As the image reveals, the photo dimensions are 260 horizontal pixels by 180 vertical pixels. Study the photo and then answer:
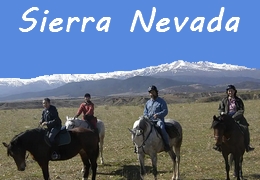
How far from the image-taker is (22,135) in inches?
500

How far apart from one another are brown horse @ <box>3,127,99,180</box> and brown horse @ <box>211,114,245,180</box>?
14.2 feet

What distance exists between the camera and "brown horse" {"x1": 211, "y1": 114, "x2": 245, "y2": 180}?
1256 centimetres

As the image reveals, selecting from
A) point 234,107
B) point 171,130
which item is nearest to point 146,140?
point 171,130

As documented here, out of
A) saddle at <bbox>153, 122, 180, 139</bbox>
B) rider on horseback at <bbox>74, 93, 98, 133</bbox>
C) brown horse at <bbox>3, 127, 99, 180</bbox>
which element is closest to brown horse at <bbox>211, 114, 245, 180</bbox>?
saddle at <bbox>153, 122, 180, 139</bbox>

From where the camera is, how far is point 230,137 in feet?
42.6

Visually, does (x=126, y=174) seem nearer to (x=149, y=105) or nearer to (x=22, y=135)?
(x=149, y=105)

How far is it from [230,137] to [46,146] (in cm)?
592

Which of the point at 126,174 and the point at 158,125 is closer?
the point at 158,125

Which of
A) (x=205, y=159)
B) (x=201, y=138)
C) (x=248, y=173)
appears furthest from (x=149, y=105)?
(x=201, y=138)

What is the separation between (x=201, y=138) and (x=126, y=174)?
37.3 ft

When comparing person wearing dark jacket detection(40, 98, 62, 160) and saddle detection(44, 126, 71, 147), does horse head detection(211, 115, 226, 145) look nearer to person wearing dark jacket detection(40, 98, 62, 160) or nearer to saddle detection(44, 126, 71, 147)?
saddle detection(44, 126, 71, 147)

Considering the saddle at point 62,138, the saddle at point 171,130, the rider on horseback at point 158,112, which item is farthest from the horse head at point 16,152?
the saddle at point 171,130

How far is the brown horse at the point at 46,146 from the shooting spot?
12469mm

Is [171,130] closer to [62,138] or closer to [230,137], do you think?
[230,137]
